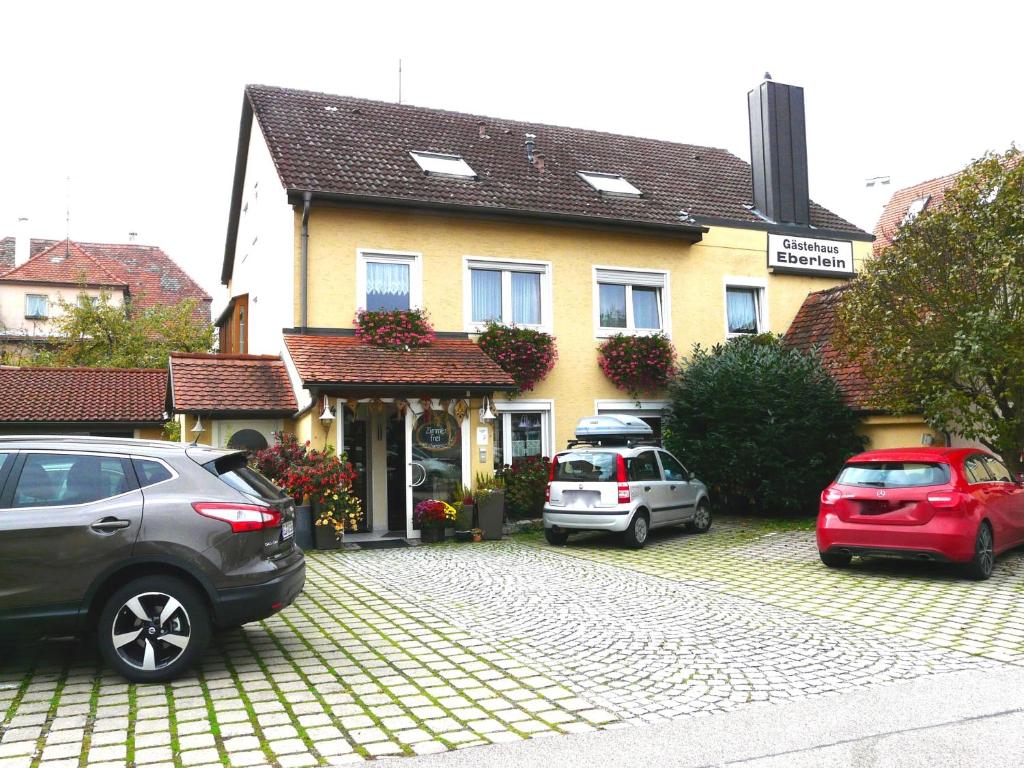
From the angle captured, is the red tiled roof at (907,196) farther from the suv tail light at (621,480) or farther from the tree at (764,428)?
the suv tail light at (621,480)

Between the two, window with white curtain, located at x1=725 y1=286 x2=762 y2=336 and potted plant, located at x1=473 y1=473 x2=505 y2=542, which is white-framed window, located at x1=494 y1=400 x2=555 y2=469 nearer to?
potted plant, located at x1=473 y1=473 x2=505 y2=542

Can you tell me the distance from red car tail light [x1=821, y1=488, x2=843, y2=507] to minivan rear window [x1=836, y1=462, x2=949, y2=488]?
175 mm

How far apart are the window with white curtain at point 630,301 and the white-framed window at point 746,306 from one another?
1.81 metres

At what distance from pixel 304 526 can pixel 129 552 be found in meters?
7.63

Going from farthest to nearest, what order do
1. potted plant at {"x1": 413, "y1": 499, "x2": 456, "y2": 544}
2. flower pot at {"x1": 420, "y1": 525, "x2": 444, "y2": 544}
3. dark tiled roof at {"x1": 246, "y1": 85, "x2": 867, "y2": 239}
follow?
1. dark tiled roof at {"x1": 246, "y1": 85, "x2": 867, "y2": 239}
2. flower pot at {"x1": 420, "y1": 525, "x2": 444, "y2": 544}
3. potted plant at {"x1": 413, "y1": 499, "x2": 456, "y2": 544}

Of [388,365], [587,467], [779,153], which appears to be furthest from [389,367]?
[779,153]

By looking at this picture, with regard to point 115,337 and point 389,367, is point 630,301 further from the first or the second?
point 115,337

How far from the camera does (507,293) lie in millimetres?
17141

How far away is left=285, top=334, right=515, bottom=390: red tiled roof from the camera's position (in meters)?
13.8

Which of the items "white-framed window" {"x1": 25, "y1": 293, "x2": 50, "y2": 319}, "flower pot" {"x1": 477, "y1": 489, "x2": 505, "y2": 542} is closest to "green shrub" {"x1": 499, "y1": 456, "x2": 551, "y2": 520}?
"flower pot" {"x1": 477, "y1": 489, "x2": 505, "y2": 542}

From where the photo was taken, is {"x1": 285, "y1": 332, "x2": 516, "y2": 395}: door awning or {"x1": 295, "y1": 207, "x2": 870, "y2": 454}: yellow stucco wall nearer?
{"x1": 285, "y1": 332, "x2": 516, "y2": 395}: door awning

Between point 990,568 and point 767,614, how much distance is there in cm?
376

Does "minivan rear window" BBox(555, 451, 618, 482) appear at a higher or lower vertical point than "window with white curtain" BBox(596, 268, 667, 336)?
lower

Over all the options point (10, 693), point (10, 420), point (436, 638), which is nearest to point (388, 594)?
point (436, 638)
